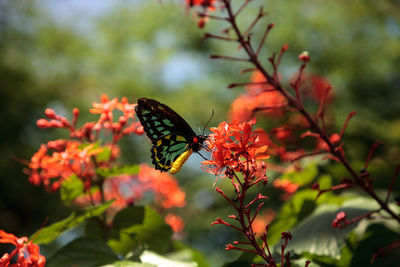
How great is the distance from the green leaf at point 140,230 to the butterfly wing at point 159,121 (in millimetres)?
315

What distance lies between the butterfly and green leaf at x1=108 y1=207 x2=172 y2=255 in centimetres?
21

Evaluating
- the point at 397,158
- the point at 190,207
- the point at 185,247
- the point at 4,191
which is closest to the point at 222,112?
the point at 190,207

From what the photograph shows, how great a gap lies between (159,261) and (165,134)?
53cm

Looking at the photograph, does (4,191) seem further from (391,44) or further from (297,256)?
(391,44)

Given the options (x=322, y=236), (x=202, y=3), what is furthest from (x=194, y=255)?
(x=202, y=3)

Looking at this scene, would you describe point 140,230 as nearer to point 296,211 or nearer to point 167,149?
point 167,149

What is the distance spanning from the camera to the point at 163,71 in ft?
32.4

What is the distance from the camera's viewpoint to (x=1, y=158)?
634 centimetres

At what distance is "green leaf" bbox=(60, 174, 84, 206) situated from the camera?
161 cm

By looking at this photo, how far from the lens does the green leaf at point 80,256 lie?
4.28 ft

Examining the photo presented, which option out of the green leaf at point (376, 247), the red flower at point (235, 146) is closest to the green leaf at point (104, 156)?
the red flower at point (235, 146)

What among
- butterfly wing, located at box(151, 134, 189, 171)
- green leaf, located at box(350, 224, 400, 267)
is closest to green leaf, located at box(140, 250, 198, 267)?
butterfly wing, located at box(151, 134, 189, 171)

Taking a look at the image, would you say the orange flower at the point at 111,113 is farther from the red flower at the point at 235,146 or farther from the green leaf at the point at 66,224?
the red flower at the point at 235,146

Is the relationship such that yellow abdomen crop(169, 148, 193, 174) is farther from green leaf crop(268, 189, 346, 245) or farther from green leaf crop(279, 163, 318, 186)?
green leaf crop(279, 163, 318, 186)
